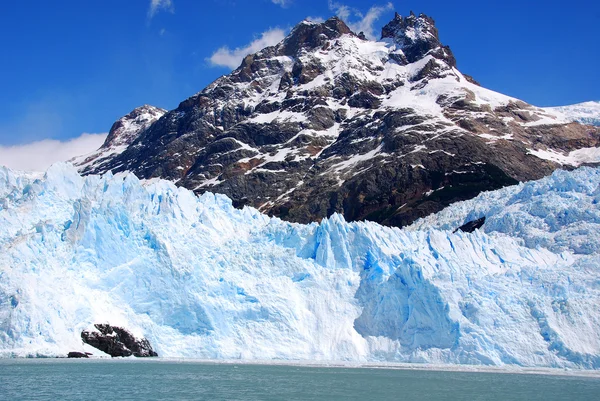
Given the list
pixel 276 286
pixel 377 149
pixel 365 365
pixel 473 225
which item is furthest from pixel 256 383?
pixel 377 149

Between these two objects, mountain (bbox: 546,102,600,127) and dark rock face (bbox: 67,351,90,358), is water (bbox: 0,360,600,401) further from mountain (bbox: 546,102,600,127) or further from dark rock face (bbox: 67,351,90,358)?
mountain (bbox: 546,102,600,127)

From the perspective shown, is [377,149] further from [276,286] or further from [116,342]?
[116,342]

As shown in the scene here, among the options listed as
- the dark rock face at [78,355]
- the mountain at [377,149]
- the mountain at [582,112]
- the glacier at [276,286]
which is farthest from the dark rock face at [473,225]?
the mountain at [582,112]

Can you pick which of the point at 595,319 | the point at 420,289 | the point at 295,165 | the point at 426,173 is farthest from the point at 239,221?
the point at 295,165

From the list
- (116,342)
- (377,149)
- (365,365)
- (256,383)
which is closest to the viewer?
(256,383)

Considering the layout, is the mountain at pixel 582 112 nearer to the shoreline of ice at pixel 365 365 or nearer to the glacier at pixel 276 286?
the glacier at pixel 276 286

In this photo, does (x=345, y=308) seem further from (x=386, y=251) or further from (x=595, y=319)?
(x=595, y=319)
